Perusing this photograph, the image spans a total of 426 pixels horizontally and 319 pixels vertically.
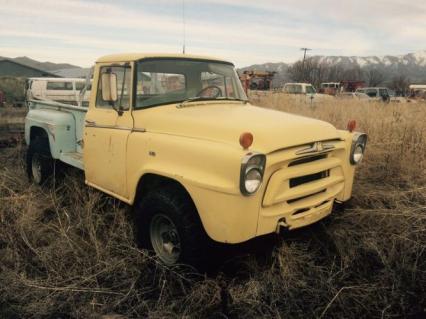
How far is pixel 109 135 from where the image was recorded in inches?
153

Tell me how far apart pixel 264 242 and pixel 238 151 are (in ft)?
2.67

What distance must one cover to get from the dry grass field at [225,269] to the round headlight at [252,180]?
565 mm

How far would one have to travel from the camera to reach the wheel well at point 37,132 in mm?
5630

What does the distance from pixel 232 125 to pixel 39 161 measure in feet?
12.0

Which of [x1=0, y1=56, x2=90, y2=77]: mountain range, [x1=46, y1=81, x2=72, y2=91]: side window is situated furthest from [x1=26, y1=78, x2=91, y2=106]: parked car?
[x1=0, y1=56, x2=90, y2=77]: mountain range

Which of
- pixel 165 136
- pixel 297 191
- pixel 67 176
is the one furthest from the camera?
pixel 67 176

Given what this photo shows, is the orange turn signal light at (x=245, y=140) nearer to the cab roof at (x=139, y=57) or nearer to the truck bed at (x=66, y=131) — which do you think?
the cab roof at (x=139, y=57)

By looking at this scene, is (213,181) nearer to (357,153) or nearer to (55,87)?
(357,153)

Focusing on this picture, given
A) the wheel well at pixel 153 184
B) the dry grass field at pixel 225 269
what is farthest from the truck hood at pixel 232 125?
the dry grass field at pixel 225 269

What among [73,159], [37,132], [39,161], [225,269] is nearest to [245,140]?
[225,269]

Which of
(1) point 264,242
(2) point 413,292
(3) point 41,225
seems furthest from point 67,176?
(2) point 413,292

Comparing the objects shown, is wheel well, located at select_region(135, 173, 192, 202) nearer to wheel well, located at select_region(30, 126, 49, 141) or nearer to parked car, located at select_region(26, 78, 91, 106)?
wheel well, located at select_region(30, 126, 49, 141)

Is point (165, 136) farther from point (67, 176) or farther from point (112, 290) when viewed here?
point (67, 176)

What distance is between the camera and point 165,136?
328 centimetres
